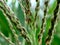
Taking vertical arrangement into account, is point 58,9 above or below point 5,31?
below

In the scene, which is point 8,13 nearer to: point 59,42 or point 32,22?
point 32,22

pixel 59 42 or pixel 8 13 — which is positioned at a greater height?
pixel 59 42

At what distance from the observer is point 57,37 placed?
98cm

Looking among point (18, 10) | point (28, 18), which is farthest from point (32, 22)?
point (18, 10)

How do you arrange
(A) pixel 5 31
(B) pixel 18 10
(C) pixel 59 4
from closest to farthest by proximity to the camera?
(C) pixel 59 4
(B) pixel 18 10
(A) pixel 5 31

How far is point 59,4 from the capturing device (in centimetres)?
37

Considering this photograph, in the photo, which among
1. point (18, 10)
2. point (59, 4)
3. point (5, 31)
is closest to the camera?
point (59, 4)

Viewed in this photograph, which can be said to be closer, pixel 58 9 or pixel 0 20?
pixel 58 9

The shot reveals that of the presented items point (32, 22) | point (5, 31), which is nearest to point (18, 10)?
point (5, 31)

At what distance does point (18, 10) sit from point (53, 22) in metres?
0.51

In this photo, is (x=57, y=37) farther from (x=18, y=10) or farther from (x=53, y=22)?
(x=53, y=22)

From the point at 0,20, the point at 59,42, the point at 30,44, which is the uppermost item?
the point at 0,20

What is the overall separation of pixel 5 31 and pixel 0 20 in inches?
2.9

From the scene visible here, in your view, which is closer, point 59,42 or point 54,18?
point 54,18
